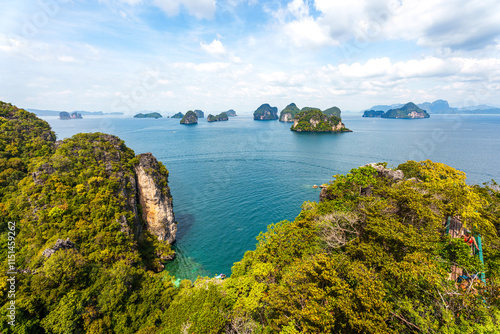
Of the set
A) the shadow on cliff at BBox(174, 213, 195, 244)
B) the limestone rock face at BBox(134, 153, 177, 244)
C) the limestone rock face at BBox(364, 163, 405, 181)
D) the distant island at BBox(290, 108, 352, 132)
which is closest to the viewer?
the limestone rock face at BBox(134, 153, 177, 244)

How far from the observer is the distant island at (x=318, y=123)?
183 meters

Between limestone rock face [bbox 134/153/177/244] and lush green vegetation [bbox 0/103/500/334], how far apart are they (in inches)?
75.3

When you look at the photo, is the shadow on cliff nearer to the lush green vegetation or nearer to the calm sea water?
the calm sea water

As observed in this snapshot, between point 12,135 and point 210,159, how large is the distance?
188 feet

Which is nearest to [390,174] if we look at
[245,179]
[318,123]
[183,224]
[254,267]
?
[254,267]

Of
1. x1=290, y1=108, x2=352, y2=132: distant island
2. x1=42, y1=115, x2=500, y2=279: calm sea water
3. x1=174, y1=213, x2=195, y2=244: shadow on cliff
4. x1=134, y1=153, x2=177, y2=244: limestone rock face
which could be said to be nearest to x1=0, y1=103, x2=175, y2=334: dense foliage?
x1=134, y1=153, x2=177, y2=244: limestone rock face

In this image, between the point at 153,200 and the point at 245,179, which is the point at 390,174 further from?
the point at 153,200

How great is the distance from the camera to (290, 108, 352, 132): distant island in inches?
7200

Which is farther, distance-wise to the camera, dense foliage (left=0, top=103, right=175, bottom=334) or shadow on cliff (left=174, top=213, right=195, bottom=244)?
shadow on cliff (left=174, top=213, right=195, bottom=244)

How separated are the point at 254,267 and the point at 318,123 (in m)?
183

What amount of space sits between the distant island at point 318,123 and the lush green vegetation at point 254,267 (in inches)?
5999

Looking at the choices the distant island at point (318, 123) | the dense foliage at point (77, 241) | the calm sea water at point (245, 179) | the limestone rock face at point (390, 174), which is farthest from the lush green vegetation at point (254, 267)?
the distant island at point (318, 123)

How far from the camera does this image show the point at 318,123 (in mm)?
187375

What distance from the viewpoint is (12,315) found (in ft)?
56.3
